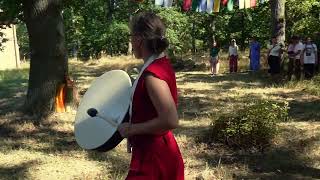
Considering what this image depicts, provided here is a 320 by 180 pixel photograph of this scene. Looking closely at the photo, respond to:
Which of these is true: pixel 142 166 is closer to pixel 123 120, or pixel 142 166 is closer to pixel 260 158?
pixel 123 120

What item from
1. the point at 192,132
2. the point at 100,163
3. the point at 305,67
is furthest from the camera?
the point at 305,67

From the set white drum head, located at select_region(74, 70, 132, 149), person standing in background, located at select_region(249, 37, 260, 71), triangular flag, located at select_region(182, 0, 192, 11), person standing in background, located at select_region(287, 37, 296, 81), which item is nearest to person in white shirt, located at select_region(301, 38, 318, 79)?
person standing in background, located at select_region(287, 37, 296, 81)

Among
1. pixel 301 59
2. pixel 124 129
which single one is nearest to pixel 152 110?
pixel 124 129

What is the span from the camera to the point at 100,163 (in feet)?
22.5

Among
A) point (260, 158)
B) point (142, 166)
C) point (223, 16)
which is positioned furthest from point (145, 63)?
point (223, 16)

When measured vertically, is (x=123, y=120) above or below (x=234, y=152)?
above

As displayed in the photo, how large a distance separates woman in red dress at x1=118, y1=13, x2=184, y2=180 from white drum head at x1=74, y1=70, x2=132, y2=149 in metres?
0.18

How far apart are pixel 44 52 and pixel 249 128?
13.3 ft

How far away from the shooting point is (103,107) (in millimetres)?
3385

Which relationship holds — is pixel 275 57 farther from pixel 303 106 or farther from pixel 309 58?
pixel 303 106

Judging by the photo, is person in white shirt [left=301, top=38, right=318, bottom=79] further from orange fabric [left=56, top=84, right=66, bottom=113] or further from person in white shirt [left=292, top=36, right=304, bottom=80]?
orange fabric [left=56, top=84, right=66, bottom=113]

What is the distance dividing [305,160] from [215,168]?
1264 mm

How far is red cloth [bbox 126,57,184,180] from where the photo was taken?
2947mm

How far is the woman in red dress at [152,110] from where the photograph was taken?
285cm
